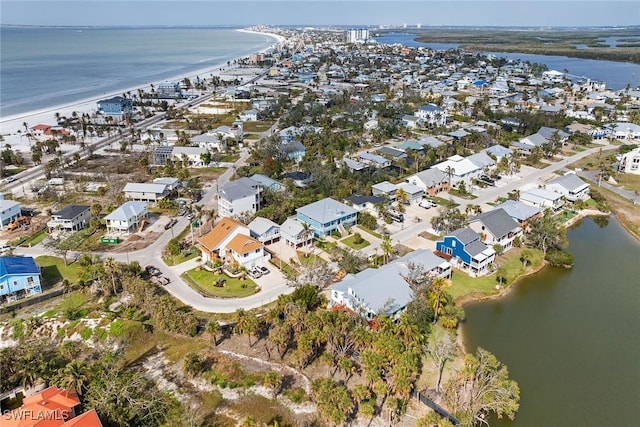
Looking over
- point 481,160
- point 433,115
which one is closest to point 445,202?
point 481,160

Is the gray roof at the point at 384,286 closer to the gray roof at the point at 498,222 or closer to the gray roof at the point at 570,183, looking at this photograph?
the gray roof at the point at 498,222

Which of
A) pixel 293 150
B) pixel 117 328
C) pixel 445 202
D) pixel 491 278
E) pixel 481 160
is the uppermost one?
pixel 481 160

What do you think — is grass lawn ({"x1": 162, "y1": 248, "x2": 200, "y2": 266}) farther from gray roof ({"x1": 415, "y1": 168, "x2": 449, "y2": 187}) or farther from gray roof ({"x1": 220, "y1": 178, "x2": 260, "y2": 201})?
gray roof ({"x1": 415, "y1": 168, "x2": 449, "y2": 187})

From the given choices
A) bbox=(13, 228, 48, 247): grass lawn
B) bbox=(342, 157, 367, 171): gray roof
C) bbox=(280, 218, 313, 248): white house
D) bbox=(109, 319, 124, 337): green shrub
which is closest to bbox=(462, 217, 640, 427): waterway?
bbox=(280, 218, 313, 248): white house

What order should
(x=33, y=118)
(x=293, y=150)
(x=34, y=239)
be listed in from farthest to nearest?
(x=33, y=118)
(x=293, y=150)
(x=34, y=239)

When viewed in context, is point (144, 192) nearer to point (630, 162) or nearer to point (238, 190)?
point (238, 190)

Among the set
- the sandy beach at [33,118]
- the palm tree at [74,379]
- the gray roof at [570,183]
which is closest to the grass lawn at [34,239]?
the palm tree at [74,379]

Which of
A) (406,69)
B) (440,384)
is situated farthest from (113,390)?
(406,69)
